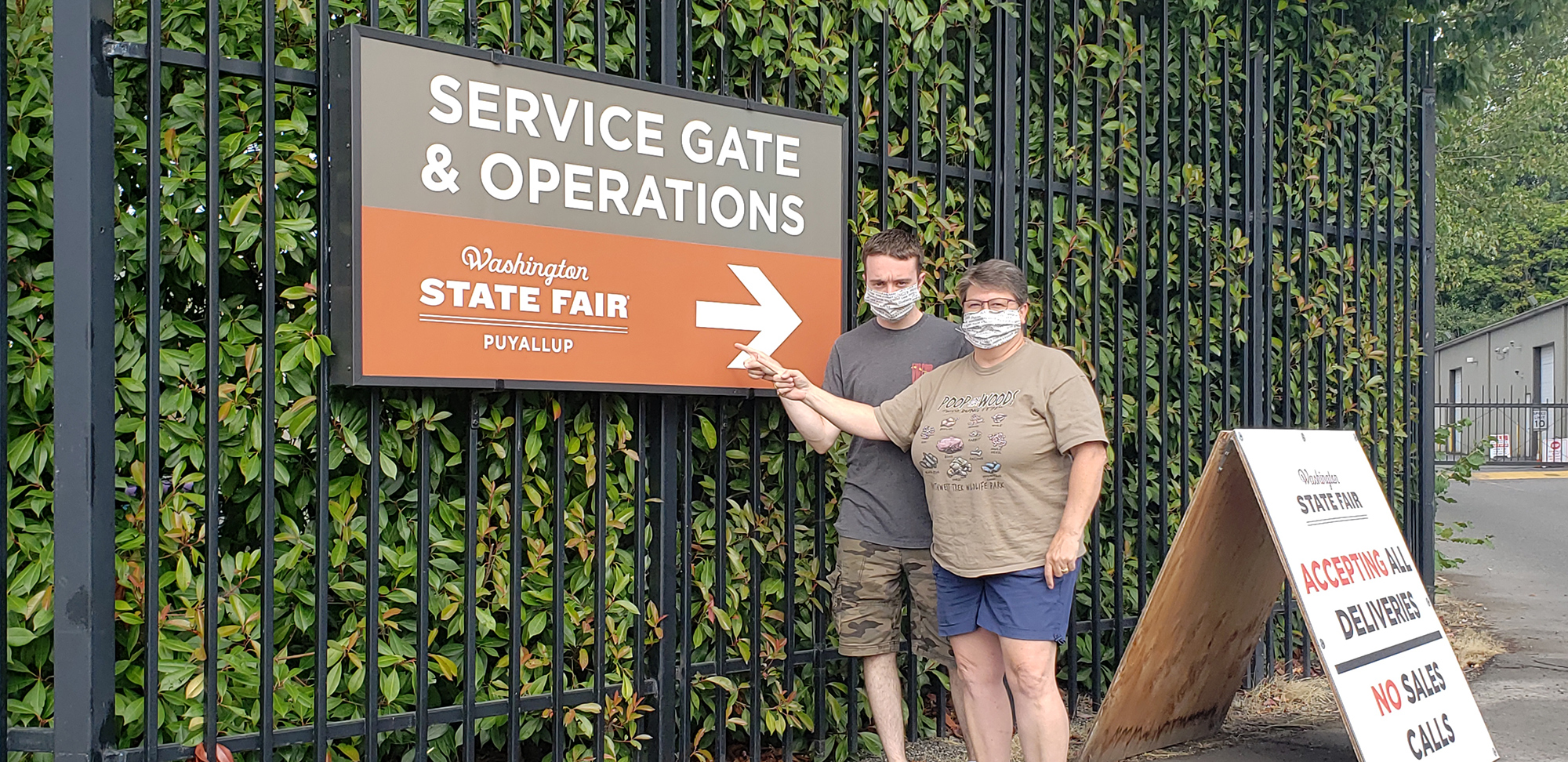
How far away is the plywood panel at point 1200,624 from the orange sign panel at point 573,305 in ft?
4.81

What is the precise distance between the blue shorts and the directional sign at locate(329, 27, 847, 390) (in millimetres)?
1028

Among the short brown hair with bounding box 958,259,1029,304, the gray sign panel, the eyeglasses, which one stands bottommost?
the eyeglasses

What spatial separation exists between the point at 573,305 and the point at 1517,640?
5959 millimetres

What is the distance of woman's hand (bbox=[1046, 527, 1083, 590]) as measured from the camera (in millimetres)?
3541

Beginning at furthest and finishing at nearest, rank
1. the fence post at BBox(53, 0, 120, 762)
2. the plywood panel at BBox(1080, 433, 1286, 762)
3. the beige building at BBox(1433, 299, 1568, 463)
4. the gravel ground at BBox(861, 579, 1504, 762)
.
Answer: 1. the beige building at BBox(1433, 299, 1568, 463)
2. the gravel ground at BBox(861, 579, 1504, 762)
3. the plywood panel at BBox(1080, 433, 1286, 762)
4. the fence post at BBox(53, 0, 120, 762)

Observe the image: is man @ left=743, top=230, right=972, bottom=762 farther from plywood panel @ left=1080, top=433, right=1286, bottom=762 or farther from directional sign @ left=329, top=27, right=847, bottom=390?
plywood panel @ left=1080, top=433, right=1286, bottom=762

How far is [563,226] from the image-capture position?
145 inches

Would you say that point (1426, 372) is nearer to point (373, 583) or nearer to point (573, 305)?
point (573, 305)

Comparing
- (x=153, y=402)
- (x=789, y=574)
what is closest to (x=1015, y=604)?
(x=789, y=574)

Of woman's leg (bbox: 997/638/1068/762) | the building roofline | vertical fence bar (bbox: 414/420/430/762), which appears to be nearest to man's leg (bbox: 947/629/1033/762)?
woman's leg (bbox: 997/638/1068/762)

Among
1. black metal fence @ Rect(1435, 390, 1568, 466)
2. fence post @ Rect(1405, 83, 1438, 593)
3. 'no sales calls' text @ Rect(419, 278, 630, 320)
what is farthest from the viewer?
black metal fence @ Rect(1435, 390, 1568, 466)

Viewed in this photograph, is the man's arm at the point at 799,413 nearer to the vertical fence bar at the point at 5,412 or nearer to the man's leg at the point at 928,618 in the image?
the man's leg at the point at 928,618

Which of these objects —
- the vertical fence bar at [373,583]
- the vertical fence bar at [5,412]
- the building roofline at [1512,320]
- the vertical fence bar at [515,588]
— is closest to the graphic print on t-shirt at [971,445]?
the vertical fence bar at [515,588]

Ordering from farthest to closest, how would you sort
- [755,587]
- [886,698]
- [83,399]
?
[755,587]
[886,698]
[83,399]
